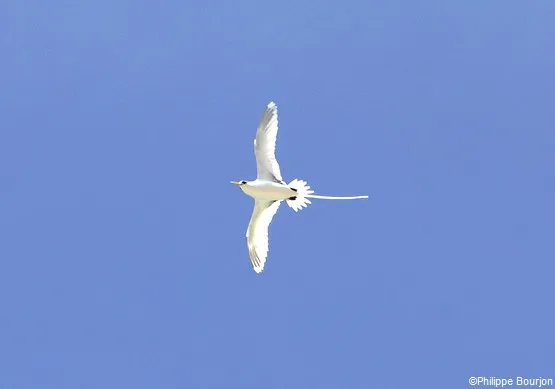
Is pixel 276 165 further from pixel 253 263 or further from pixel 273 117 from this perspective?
pixel 253 263

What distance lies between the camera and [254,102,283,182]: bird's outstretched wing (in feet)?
121

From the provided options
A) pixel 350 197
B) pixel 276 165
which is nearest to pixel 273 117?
pixel 276 165

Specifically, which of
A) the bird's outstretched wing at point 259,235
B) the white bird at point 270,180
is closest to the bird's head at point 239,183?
the white bird at point 270,180

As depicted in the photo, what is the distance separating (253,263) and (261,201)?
102 inches

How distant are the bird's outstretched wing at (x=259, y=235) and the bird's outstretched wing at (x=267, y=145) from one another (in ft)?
6.55

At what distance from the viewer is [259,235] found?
3934cm

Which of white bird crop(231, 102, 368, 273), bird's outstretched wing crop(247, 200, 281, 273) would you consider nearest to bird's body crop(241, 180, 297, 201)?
white bird crop(231, 102, 368, 273)

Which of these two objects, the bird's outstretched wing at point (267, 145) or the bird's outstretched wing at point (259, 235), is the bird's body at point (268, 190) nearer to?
the bird's outstretched wing at point (267, 145)

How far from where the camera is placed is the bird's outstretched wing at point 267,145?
36781 millimetres

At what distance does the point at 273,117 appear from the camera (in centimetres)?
3684

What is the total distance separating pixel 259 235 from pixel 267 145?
415 centimetres

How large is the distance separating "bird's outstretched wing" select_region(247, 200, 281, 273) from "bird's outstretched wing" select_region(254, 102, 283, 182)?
6.55ft

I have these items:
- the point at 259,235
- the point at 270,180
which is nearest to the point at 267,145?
the point at 270,180

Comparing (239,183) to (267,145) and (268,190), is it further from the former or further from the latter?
(267,145)
